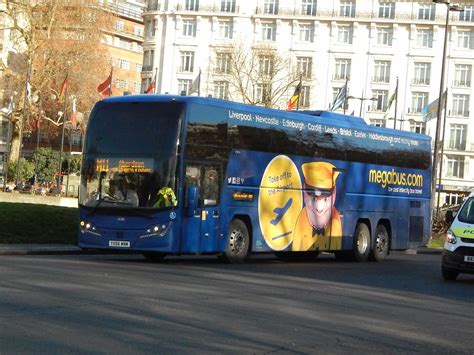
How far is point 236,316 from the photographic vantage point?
40.3 ft

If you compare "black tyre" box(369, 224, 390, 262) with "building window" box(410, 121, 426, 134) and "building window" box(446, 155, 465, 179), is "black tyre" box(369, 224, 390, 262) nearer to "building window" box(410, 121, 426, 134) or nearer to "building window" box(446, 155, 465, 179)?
"building window" box(410, 121, 426, 134)

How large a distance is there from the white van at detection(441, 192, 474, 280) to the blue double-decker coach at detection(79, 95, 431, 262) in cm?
466

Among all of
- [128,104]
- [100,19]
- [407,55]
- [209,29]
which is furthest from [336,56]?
[128,104]

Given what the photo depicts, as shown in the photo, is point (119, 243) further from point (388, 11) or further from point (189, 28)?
point (189, 28)

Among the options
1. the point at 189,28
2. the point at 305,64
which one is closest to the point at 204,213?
the point at 305,64

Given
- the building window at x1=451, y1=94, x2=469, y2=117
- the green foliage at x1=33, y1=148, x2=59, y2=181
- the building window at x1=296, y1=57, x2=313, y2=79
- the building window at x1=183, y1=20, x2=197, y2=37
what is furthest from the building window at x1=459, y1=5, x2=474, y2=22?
the green foliage at x1=33, y1=148, x2=59, y2=181

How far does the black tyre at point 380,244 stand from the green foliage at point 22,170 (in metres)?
36.4

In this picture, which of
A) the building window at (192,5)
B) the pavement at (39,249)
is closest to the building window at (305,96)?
the building window at (192,5)

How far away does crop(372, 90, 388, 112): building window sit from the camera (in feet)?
314

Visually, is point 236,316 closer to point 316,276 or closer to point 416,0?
point 316,276

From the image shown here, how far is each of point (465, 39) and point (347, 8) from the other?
12.3 metres

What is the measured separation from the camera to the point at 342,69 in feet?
314

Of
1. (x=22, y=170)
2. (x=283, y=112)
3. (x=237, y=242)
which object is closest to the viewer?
(x=237, y=242)

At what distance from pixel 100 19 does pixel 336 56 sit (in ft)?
117
